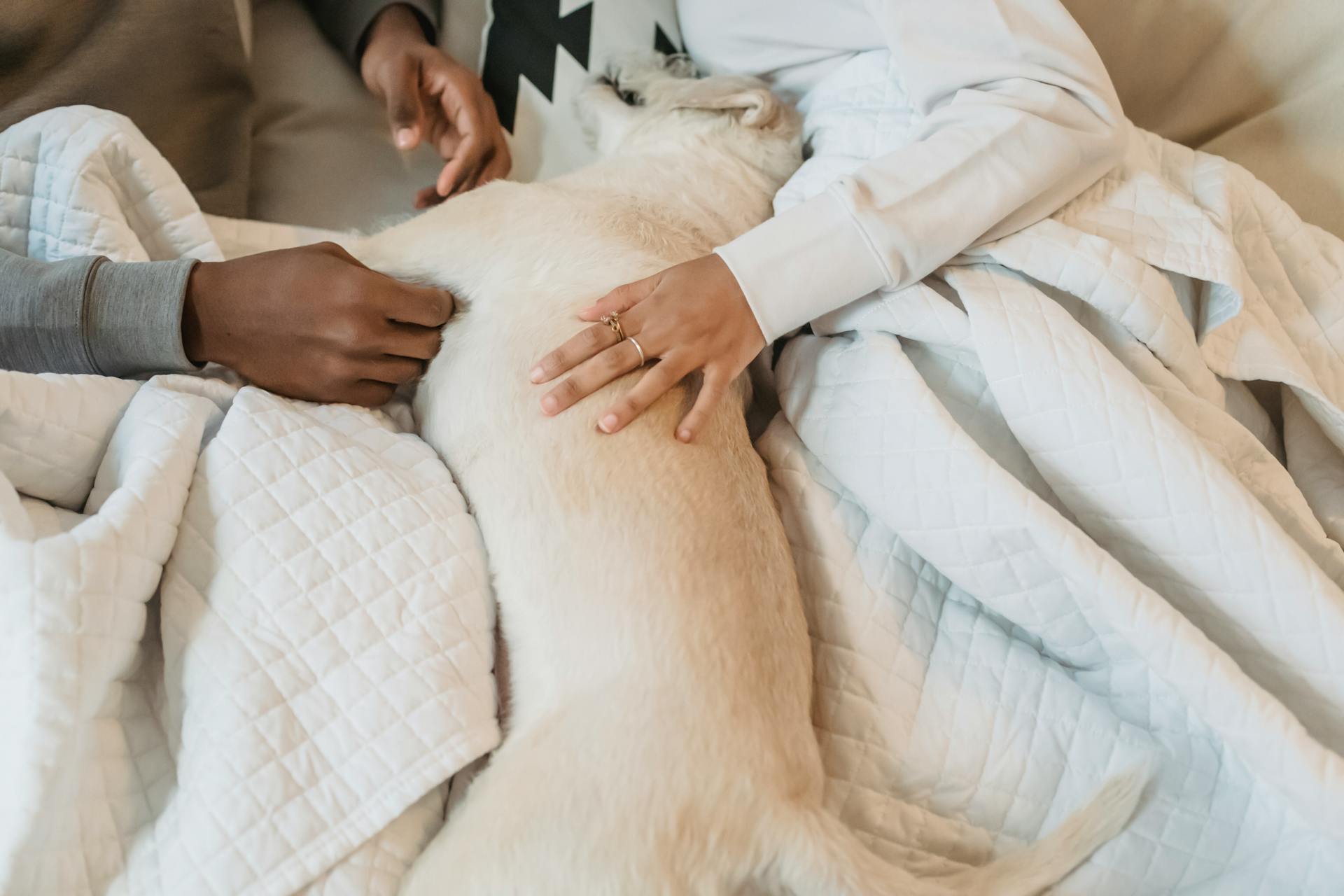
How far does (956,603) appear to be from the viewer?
77 centimetres

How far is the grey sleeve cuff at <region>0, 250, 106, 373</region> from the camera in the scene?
0.70 metres

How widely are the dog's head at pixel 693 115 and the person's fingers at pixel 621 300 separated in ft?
1.06

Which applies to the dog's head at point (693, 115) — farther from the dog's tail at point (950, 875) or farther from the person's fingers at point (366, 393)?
the dog's tail at point (950, 875)

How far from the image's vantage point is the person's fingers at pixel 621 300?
0.74 meters

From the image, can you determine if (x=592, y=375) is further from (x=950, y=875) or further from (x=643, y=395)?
(x=950, y=875)

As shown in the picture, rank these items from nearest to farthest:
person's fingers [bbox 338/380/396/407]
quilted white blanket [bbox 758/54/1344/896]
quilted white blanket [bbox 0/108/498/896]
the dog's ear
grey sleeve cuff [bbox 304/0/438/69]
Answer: quilted white blanket [bbox 0/108/498/896], quilted white blanket [bbox 758/54/1344/896], person's fingers [bbox 338/380/396/407], the dog's ear, grey sleeve cuff [bbox 304/0/438/69]

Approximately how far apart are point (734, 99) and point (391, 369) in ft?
1.70

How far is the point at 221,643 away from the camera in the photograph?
60 centimetres

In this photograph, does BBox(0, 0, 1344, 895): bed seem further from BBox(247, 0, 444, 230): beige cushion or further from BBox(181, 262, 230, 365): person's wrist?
BBox(247, 0, 444, 230): beige cushion

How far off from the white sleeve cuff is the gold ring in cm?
12

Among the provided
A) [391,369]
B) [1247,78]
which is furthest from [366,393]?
[1247,78]

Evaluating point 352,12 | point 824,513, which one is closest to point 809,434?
point 824,513

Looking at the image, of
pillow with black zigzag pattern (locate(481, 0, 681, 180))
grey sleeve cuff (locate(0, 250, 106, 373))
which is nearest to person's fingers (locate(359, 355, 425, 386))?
grey sleeve cuff (locate(0, 250, 106, 373))

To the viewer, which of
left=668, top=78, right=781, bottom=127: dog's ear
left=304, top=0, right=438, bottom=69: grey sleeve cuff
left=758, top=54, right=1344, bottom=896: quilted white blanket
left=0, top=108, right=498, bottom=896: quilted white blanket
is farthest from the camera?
left=304, top=0, right=438, bottom=69: grey sleeve cuff
